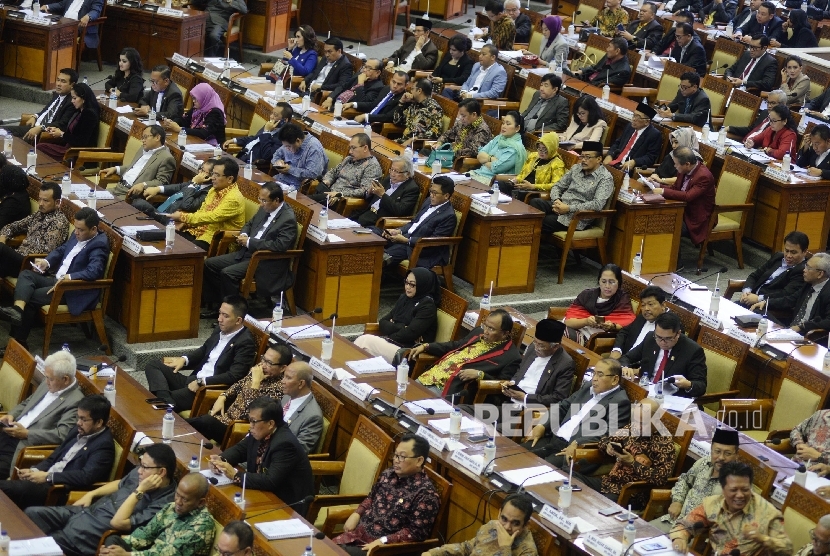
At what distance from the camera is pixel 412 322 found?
953 cm

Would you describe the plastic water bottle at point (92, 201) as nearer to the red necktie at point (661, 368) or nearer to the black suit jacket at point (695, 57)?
the red necktie at point (661, 368)

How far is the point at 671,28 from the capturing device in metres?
15.9

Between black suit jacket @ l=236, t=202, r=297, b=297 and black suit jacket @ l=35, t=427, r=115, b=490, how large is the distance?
2.86 m

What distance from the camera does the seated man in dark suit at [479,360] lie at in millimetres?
8812

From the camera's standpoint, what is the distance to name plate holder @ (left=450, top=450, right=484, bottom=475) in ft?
24.3

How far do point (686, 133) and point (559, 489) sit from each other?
17.8 feet

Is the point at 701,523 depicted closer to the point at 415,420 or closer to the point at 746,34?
the point at 415,420

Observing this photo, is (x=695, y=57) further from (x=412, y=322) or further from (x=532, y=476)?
(x=532, y=476)

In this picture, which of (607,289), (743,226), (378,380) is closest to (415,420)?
(378,380)

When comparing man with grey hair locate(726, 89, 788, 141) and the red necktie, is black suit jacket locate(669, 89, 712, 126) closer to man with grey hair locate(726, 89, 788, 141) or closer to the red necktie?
man with grey hair locate(726, 89, 788, 141)

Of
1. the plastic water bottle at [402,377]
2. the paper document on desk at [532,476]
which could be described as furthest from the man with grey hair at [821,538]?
the plastic water bottle at [402,377]

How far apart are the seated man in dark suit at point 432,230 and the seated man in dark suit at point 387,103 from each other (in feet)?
8.27

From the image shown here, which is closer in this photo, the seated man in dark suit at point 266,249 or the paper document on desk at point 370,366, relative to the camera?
the paper document on desk at point 370,366

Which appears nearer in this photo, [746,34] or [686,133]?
[686,133]
